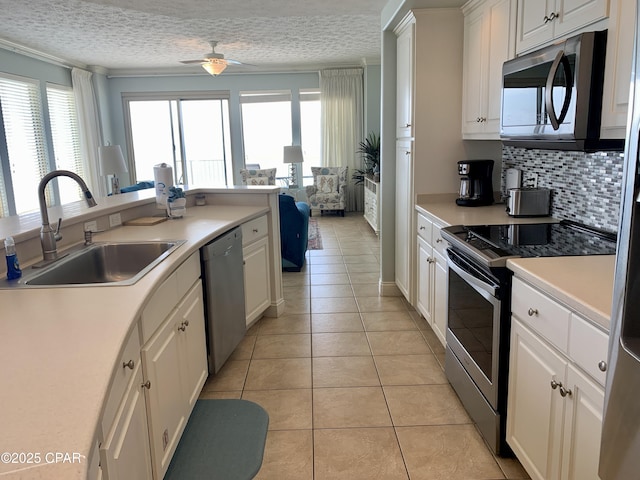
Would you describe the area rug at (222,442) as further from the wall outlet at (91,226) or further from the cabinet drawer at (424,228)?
the cabinet drawer at (424,228)

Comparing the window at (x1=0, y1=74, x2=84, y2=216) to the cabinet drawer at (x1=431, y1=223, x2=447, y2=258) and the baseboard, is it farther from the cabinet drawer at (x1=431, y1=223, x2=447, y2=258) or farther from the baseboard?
the cabinet drawer at (x1=431, y1=223, x2=447, y2=258)

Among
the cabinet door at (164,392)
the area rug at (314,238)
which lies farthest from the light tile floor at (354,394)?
the area rug at (314,238)

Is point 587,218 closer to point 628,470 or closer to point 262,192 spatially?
point 628,470

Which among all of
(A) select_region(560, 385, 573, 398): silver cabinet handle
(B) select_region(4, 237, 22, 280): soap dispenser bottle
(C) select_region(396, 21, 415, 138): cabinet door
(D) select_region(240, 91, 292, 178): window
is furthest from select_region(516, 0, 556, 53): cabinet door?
(D) select_region(240, 91, 292, 178): window

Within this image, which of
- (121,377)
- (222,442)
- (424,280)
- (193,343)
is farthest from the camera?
(424,280)

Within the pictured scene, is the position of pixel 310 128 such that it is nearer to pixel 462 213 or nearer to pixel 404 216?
pixel 404 216

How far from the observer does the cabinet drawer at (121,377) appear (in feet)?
3.75

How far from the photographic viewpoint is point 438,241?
2.92 meters

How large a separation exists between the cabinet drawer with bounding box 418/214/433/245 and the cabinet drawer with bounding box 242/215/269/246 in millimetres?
1140

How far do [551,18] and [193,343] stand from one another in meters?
2.17

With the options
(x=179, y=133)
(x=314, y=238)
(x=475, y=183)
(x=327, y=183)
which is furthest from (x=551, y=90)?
(x=179, y=133)

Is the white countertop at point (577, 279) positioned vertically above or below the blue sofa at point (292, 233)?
above

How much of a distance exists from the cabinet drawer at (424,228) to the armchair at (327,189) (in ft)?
16.9

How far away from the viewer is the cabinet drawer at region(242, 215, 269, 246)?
326cm
